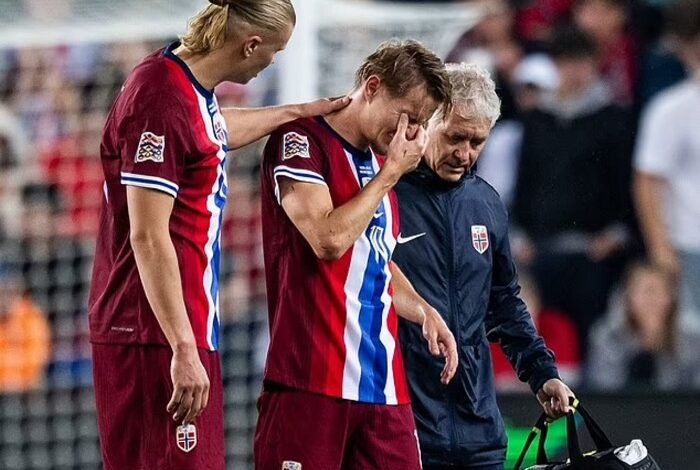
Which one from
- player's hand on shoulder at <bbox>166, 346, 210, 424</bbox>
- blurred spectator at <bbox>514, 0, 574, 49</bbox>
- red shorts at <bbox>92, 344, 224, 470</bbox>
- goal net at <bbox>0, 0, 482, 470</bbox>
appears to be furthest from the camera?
blurred spectator at <bbox>514, 0, 574, 49</bbox>

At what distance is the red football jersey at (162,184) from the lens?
153 inches

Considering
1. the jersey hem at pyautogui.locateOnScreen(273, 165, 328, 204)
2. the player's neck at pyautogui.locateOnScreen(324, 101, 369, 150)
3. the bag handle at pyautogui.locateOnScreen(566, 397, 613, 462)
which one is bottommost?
the bag handle at pyautogui.locateOnScreen(566, 397, 613, 462)

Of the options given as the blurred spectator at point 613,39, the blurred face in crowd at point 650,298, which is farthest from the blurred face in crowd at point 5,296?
the blurred spectator at point 613,39

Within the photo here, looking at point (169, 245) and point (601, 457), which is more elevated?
A: point (169, 245)

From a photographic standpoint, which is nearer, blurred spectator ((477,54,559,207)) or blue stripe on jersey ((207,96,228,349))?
blue stripe on jersey ((207,96,228,349))

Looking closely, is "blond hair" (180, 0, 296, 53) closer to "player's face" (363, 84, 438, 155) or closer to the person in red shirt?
the person in red shirt

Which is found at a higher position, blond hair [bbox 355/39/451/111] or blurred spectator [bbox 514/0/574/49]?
blurred spectator [bbox 514/0/574/49]

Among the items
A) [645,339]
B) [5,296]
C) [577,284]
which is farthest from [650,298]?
[5,296]

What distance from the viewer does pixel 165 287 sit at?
3834 millimetres

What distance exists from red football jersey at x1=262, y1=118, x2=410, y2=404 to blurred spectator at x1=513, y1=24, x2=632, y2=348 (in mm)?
4321

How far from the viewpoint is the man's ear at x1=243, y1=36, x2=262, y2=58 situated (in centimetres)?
398

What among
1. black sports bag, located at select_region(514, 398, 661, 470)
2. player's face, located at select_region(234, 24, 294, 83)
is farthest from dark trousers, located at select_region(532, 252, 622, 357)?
player's face, located at select_region(234, 24, 294, 83)

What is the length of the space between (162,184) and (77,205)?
15.7 feet

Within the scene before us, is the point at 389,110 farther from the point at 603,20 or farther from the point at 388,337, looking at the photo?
the point at 603,20
